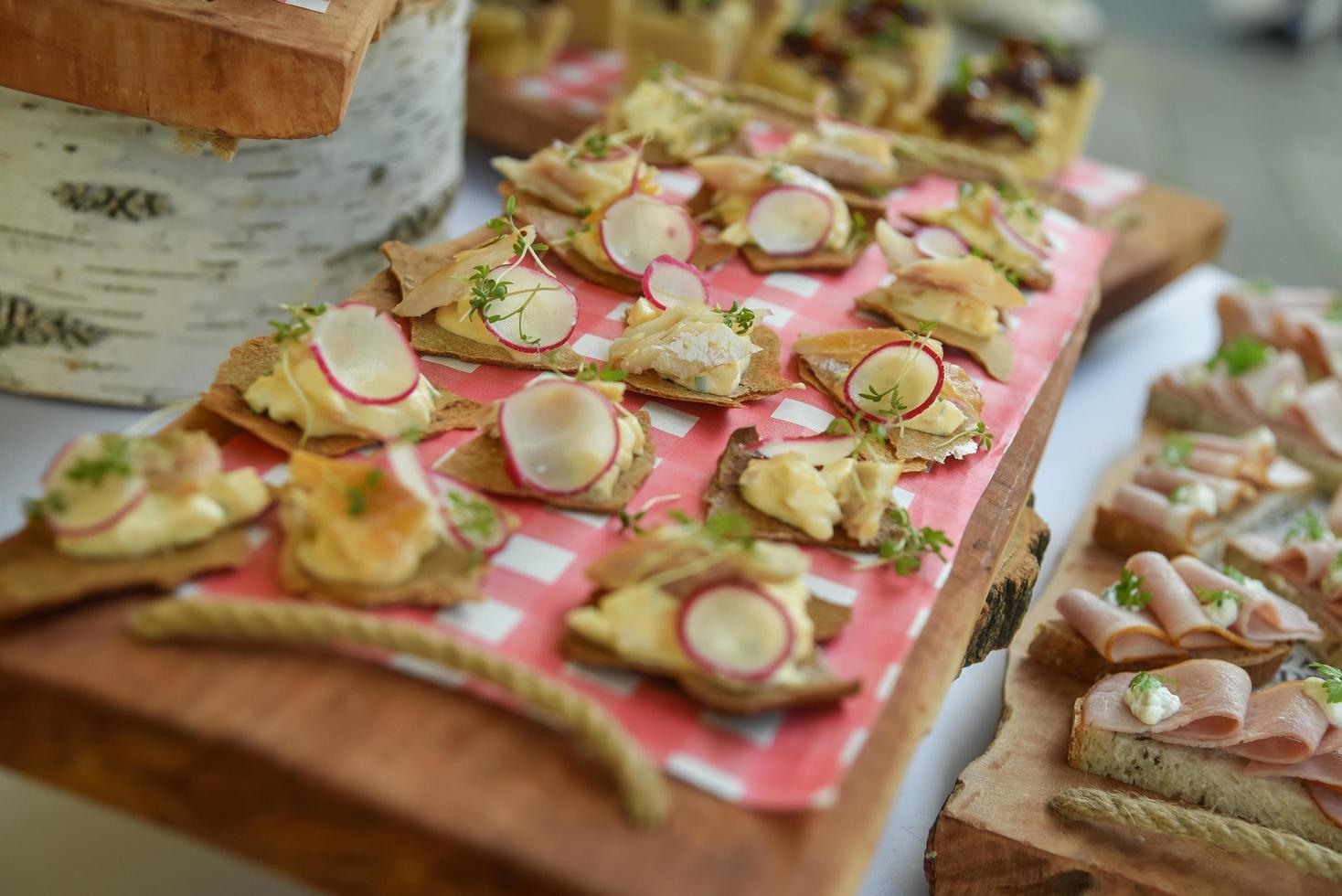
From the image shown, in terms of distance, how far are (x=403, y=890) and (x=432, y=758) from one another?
145 mm

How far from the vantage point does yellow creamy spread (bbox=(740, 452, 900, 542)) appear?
172 centimetres

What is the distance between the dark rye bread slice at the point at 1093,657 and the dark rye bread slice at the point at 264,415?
1.15 m

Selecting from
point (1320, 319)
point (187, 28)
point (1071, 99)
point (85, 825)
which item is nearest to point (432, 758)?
point (85, 825)

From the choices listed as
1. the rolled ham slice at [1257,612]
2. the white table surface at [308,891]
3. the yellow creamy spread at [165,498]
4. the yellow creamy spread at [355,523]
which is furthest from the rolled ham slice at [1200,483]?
the yellow creamy spread at [165,498]

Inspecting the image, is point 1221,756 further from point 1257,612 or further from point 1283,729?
point 1257,612

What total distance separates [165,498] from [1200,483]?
218cm

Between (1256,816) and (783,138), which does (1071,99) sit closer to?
(783,138)

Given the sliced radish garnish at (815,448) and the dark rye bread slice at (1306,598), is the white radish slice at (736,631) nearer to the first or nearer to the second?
the sliced radish garnish at (815,448)

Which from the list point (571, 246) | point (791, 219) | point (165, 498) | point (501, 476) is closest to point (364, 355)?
point (501, 476)

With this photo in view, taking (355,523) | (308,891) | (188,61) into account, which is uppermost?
(188,61)

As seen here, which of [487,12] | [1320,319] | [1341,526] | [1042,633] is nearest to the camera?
[1042,633]

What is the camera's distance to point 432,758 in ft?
4.38

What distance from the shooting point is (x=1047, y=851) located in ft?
6.04

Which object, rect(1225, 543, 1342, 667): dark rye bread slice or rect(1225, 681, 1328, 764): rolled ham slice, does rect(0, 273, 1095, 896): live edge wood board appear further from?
rect(1225, 543, 1342, 667): dark rye bread slice
